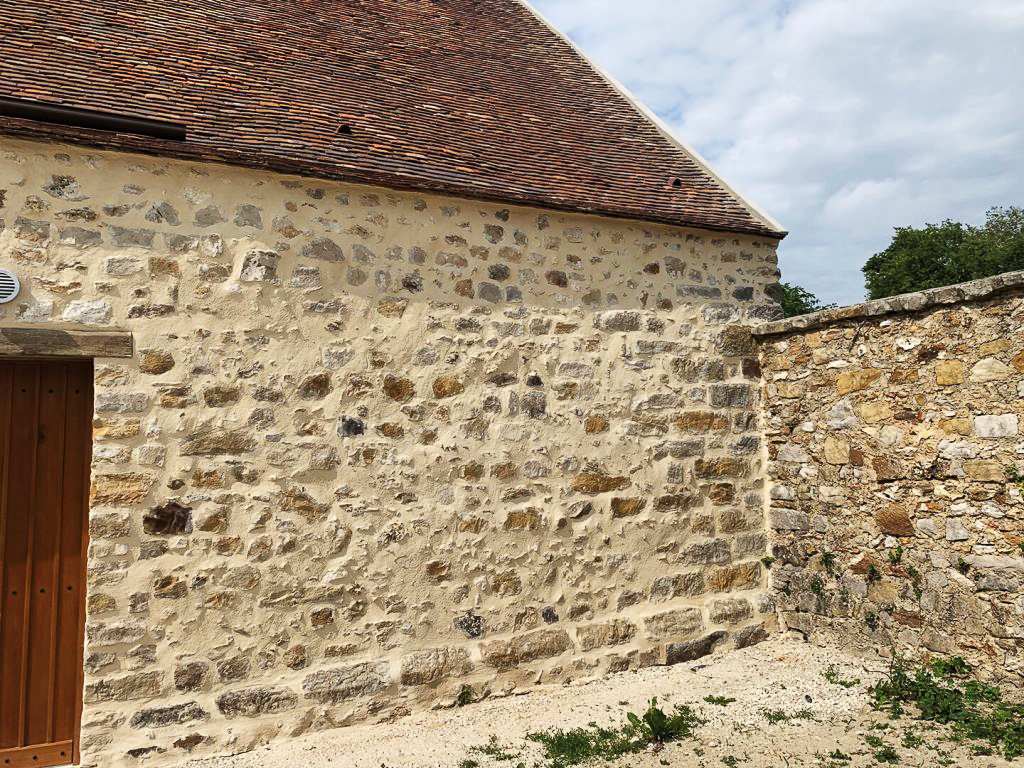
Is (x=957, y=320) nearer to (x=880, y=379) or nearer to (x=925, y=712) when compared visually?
(x=880, y=379)

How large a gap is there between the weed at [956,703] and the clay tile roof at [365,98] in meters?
3.11

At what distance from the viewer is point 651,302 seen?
511cm

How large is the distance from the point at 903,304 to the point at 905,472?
102cm

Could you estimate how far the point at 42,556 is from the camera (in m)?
3.58

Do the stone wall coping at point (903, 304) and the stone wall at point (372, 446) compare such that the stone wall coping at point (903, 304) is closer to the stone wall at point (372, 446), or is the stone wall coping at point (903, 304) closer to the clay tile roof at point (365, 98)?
the stone wall at point (372, 446)

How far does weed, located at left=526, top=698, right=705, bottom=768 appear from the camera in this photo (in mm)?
3578

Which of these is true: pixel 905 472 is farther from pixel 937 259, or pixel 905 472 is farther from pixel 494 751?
pixel 937 259

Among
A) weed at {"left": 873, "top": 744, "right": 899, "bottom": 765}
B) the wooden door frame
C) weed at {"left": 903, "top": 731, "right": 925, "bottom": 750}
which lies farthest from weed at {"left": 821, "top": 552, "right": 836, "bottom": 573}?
the wooden door frame

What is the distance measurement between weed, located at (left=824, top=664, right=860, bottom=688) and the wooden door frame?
4.03 metres

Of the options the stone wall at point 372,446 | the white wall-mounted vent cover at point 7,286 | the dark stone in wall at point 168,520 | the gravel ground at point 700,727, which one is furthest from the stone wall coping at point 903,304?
the white wall-mounted vent cover at point 7,286

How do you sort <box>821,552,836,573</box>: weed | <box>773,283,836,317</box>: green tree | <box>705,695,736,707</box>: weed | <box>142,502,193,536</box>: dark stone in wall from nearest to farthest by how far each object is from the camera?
<box>142,502,193,536</box>: dark stone in wall
<box>705,695,736,707</box>: weed
<box>821,552,836,573</box>: weed
<box>773,283,836,317</box>: green tree

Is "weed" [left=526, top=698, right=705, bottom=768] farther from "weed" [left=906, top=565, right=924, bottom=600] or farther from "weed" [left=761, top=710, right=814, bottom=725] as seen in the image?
"weed" [left=906, top=565, right=924, bottom=600]

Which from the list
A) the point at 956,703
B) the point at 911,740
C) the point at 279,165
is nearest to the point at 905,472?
the point at 956,703

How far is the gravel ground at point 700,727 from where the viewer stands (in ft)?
11.5
